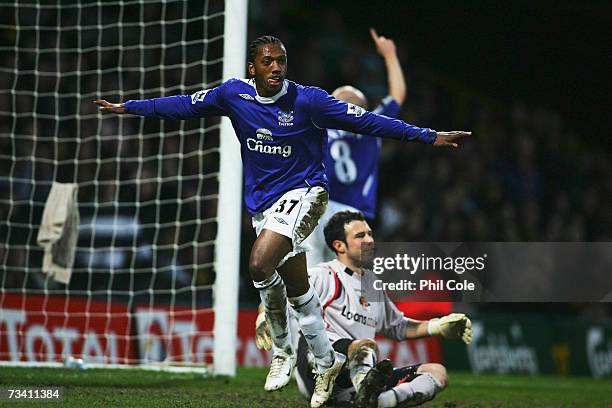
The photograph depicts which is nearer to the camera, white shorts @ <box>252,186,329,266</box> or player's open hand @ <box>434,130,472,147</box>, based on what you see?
player's open hand @ <box>434,130,472,147</box>

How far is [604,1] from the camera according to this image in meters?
17.7

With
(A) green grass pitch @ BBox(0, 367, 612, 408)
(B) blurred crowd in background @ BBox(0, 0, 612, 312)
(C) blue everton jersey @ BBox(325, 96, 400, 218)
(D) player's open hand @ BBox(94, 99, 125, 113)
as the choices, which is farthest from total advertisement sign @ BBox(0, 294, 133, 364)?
(D) player's open hand @ BBox(94, 99, 125, 113)

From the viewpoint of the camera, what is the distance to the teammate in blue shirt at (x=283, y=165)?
18.9 ft

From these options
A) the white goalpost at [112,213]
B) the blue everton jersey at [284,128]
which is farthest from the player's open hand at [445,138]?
the white goalpost at [112,213]

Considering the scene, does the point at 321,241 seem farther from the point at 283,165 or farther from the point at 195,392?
the point at 283,165

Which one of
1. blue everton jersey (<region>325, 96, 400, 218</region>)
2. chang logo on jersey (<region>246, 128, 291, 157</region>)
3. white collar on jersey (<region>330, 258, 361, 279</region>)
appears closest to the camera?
chang logo on jersey (<region>246, 128, 291, 157</region>)

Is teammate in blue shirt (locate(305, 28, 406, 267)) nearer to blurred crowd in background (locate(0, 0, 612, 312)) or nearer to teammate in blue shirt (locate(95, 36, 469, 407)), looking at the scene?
blurred crowd in background (locate(0, 0, 612, 312))

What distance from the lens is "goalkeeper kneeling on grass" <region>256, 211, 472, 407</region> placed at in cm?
616

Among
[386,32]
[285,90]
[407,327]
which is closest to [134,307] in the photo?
[407,327]

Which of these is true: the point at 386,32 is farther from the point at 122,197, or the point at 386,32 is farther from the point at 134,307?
the point at 134,307

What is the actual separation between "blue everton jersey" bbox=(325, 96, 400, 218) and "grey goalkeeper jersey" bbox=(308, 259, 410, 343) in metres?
1.74

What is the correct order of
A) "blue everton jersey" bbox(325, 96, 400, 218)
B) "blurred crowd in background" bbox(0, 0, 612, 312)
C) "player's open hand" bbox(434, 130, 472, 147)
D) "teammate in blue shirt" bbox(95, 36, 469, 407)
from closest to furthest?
1. "player's open hand" bbox(434, 130, 472, 147)
2. "teammate in blue shirt" bbox(95, 36, 469, 407)
3. "blue everton jersey" bbox(325, 96, 400, 218)
4. "blurred crowd in background" bbox(0, 0, 612, 312)

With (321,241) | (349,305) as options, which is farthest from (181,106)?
(321,241)

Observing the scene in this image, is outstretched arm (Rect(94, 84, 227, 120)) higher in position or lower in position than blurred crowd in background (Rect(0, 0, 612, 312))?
lower
